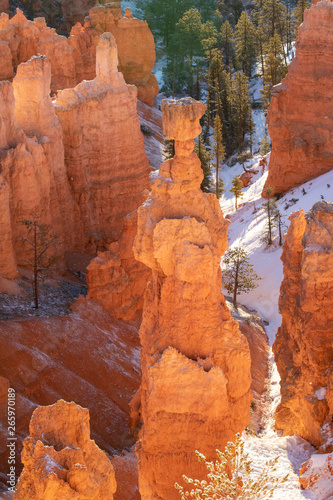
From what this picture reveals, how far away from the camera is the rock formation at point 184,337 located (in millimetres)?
13047

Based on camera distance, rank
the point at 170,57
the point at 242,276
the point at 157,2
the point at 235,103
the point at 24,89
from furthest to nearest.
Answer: the point at 157,2 < the point at 170,57 < the point at 235,103 < the point at 242,276 < the point at 24,89

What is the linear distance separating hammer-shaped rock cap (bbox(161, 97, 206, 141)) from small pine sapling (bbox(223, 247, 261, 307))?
16.8 meters

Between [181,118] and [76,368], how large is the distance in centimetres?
1122

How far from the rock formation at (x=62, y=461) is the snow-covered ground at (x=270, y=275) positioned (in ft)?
17.2

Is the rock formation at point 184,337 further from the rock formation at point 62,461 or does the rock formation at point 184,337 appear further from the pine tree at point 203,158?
the pine tree at point 203,158

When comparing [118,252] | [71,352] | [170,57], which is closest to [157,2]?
[170,57]

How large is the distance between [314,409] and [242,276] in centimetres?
1373

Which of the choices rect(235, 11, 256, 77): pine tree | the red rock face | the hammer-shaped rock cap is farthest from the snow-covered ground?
rect(235, 11, 256, 77): pine tree

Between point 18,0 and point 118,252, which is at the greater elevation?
point 18,0

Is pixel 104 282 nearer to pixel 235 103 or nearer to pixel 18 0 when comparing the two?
pixel 235 103

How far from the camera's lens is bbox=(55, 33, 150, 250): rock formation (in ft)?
101

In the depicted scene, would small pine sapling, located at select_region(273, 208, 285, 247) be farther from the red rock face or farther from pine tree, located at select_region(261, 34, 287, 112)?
pine tree, located at select_region(261, 34, 287, 112)

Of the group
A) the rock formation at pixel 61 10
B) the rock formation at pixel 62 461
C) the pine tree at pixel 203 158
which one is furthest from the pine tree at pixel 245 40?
the rock formation at pixel 62 461

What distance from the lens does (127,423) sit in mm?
20359
